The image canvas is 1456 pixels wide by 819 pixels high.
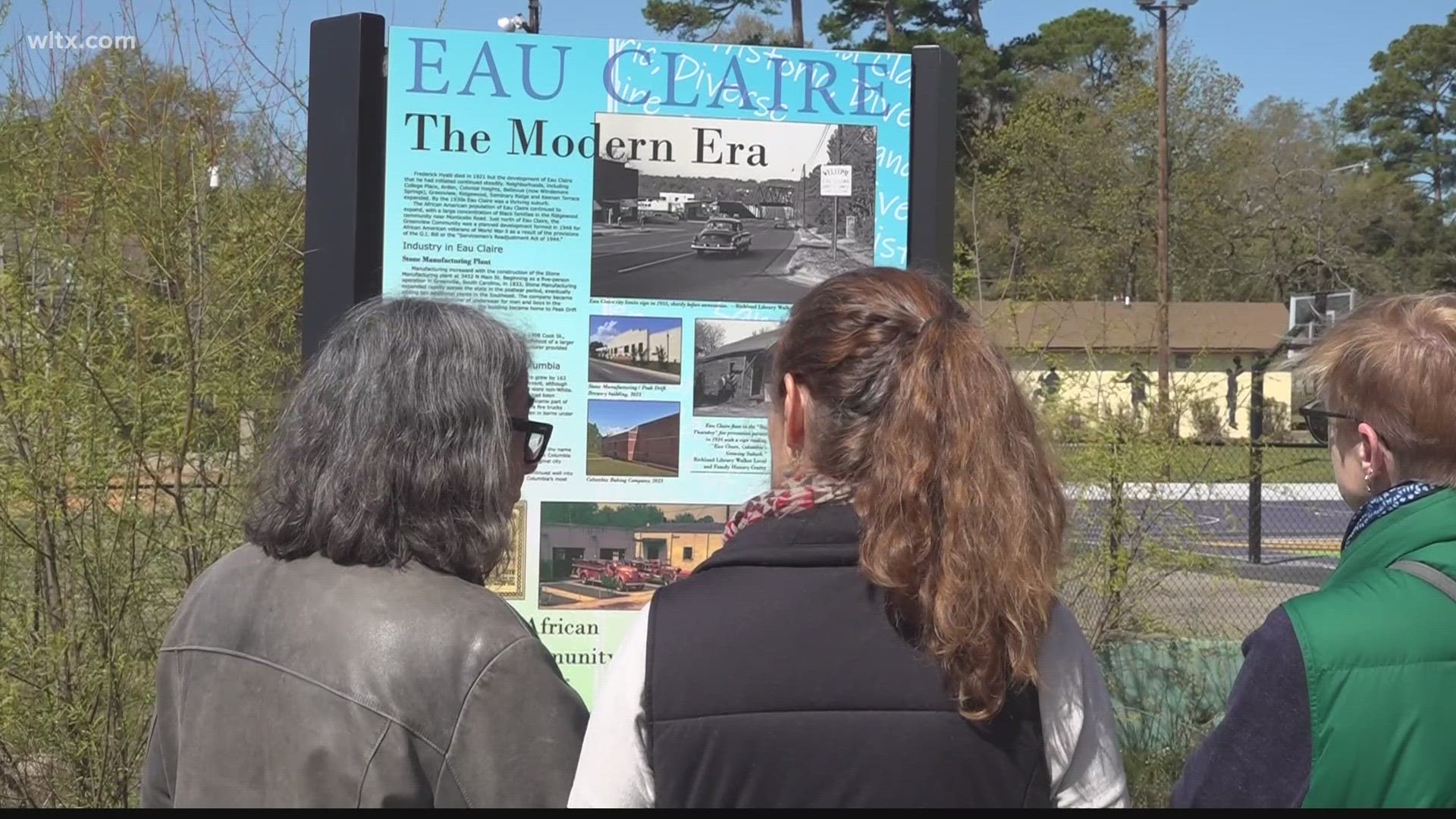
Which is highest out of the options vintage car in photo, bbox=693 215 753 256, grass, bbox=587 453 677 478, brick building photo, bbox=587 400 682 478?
vintage car in photo, bbox=693 215 753 256

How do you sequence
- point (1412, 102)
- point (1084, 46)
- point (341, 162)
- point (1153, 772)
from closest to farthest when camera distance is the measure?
1. point (341, 162)
2. point (1153, 772)
3. point (1084, 46)
4. point (1412, 102)

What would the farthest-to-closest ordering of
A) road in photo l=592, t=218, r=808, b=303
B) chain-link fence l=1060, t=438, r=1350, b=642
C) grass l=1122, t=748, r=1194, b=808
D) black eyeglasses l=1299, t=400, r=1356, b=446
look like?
chain-link fence l=1060, t=438, r=1350, b=642, grass l=1122, t=748, r=1194, b=808, road in photo l=592, t=218, r=808, b=303, black eyeglasses l=1299, t=400, r=1356, b=446

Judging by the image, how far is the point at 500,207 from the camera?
2924 mm

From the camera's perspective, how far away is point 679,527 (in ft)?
10.0

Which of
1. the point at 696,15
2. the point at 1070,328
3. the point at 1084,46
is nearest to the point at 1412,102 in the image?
the point at 1084,46

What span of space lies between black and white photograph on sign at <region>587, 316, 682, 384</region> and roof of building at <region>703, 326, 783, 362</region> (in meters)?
0.09

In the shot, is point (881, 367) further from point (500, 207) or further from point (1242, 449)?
point (1242, 449)

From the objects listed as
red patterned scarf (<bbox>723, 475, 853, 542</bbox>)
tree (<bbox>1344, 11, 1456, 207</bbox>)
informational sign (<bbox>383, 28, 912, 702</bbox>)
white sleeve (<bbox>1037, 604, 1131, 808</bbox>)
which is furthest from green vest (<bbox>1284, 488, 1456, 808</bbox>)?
tree (<bbox>1344, 11, 1456, 207</bbox>)

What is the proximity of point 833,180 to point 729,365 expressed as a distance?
53 cm

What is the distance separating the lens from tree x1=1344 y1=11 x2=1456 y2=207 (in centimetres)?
5775

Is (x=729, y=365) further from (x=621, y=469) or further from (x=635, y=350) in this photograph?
(x=621, y=469)

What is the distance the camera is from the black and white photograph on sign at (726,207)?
3.00 m

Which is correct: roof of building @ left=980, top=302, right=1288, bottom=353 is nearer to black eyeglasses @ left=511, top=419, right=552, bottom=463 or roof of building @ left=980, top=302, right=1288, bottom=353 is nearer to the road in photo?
the road in photo

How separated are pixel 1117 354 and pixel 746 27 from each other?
33.9m
